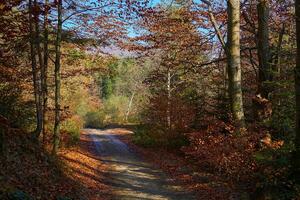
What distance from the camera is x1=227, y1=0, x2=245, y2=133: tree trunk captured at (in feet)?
37.5

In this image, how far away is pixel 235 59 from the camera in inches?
454

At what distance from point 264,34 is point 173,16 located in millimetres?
4837

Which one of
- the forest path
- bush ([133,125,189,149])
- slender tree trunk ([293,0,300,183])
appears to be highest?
slender tree trunk ([293,0,300,183])

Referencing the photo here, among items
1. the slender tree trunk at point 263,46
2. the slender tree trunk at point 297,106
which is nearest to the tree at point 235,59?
the slender tree trunk at point 263,46

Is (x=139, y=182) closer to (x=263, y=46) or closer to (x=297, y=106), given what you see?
(x=263, y=46)

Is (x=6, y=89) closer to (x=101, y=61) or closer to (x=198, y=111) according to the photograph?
(x=101, y=61)

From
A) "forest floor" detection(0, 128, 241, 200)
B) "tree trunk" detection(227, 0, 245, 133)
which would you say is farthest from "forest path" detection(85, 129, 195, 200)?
"tree trunk" detection(227, 0, 245, 133)

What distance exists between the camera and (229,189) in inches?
430

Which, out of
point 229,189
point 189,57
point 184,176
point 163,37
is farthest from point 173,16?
point 229,189

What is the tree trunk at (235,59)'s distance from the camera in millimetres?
11422

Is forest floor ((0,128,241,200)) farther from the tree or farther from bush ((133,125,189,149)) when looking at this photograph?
bush ((133,125,189,149))

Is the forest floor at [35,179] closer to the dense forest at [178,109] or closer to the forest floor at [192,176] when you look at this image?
the dense forest at [178,109]

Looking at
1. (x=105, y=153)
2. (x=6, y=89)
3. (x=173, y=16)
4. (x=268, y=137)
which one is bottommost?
(x=105, y=153)

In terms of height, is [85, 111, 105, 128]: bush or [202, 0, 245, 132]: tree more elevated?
[202, 0, 245, 132]: tree
